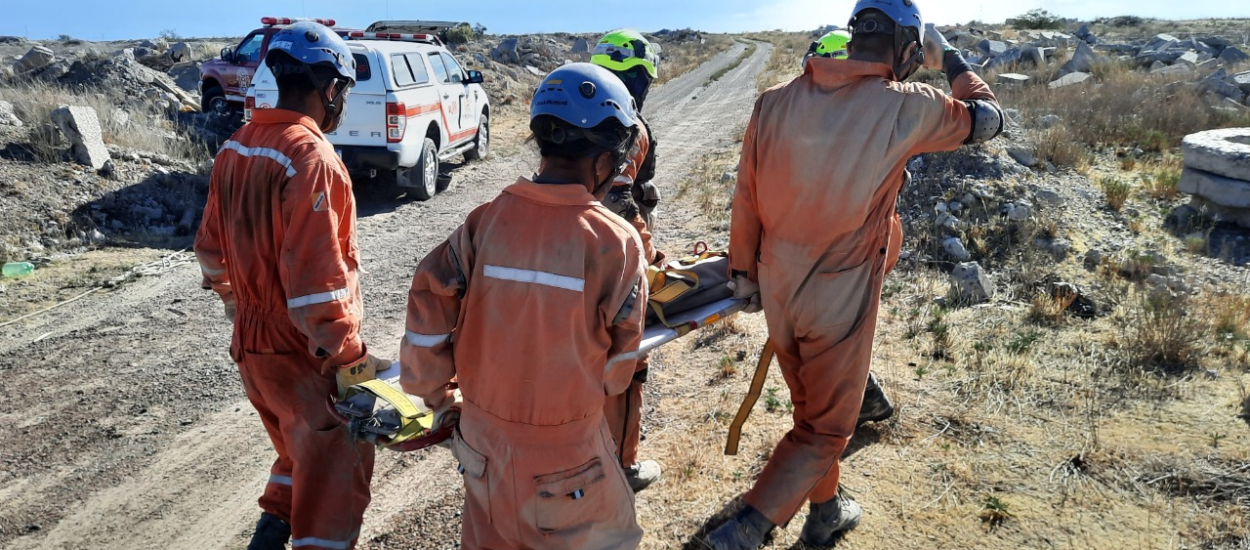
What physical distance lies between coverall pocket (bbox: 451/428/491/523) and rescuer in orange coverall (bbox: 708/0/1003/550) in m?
1.23

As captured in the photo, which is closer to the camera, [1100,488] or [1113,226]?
[1100,488]

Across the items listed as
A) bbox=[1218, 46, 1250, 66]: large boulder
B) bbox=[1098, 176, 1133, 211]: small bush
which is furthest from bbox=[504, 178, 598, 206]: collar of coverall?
bbox=[1218, 46, 1250, 66]: large boulder

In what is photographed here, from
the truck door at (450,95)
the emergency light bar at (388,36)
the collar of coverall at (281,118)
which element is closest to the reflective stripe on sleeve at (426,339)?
the collar of coverall at (281,118)

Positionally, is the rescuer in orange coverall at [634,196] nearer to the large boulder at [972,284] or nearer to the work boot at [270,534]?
the work boot at [270,534]

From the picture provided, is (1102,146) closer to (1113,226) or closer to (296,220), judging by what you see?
(1113,226)

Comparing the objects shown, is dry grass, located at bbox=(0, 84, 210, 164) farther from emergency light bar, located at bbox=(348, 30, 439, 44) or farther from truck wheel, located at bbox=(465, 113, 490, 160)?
Result: truck wheel, located at bbox=(465, 113, 490, 160)

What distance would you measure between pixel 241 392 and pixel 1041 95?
1352 centimetres

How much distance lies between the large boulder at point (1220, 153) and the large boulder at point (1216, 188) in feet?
0.16

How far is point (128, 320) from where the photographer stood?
234 inches

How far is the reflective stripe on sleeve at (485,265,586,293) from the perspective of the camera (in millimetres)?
2014

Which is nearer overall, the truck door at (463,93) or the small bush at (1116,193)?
the small bush at (1116,193)

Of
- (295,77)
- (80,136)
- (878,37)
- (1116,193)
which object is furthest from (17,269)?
(1116,193)

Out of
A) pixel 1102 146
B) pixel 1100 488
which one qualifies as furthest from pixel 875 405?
pixel 1102 146

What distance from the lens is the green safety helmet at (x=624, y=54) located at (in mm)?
3738
